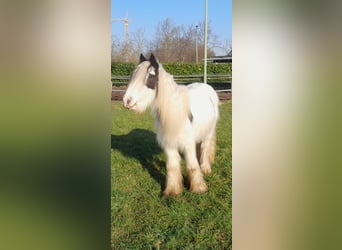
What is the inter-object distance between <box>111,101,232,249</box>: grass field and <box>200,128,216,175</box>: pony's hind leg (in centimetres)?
3

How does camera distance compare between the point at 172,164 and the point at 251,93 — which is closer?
the point at 251,93

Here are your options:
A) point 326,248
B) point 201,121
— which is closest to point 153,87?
point 201,121

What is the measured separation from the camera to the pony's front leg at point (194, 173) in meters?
1.82

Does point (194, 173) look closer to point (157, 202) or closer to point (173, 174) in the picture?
point (173, 174)

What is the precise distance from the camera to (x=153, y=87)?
5.92ft

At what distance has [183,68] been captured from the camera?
1806 mm

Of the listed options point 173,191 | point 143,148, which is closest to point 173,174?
point 173,191

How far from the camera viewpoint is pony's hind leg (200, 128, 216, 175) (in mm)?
1798

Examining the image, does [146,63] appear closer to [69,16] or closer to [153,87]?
[153,87]

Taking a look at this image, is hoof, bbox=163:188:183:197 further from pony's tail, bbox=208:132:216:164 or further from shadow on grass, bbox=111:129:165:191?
pony's tail, bbox=208:132:216:164

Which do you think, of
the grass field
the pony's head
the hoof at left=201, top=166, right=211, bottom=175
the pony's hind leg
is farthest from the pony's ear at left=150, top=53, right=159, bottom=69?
the hoof at left=201, top=166, right=211, bottom=175

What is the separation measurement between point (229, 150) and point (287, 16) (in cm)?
69

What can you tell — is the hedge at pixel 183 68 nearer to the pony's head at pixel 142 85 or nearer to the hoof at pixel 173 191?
the pony's head at pixel 142 85

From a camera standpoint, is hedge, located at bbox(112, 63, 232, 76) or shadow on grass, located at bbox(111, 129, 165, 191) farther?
shadow on grass, located at bbox(111, 129, 165, 191)
